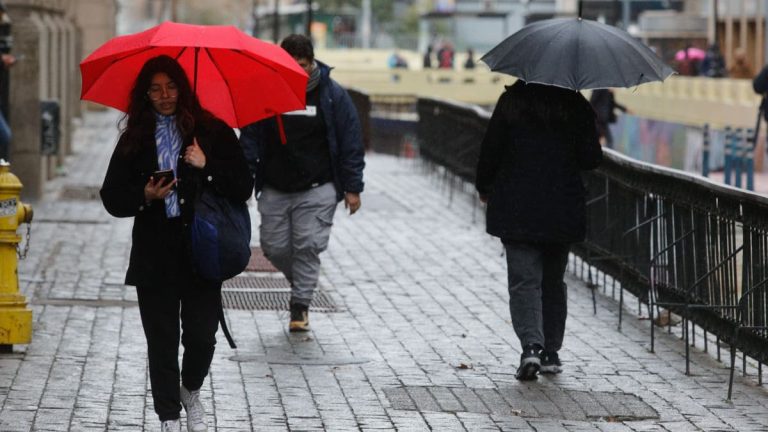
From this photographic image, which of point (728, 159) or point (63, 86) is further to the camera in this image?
point (63, 86)

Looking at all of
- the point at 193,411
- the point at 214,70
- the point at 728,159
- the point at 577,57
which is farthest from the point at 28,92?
the point at 193,411

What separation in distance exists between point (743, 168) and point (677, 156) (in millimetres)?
2534

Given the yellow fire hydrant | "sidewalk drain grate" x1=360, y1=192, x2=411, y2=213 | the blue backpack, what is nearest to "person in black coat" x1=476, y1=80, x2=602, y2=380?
the blue backpack

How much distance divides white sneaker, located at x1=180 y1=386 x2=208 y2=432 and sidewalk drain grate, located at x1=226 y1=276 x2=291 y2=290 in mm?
5438

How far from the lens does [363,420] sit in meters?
7.99

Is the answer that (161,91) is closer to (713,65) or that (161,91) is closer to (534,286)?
(534,286)

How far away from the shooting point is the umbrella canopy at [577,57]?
350 inches

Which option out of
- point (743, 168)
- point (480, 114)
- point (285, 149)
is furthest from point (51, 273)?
point (743, 168)

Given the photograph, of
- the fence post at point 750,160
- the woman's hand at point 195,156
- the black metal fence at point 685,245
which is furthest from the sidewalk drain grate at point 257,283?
the fence post at point 750,160

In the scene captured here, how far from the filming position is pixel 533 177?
9.07 metres

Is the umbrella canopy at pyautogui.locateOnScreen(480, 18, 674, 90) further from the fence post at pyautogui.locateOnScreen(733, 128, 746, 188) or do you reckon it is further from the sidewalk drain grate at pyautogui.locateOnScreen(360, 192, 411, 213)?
the fence post at pyautogui.locateOnScreen(733, 128, 746, 188)

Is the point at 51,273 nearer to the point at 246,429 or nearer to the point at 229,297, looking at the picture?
the point at 229,297

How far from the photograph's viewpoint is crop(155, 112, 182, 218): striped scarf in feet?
22.8

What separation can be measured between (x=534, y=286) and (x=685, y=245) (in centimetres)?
160
